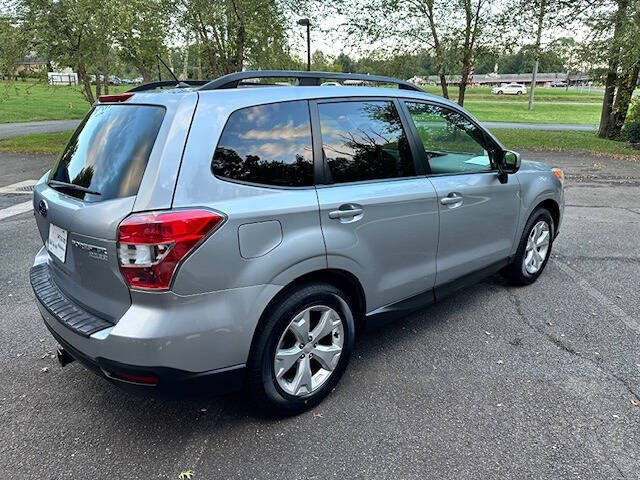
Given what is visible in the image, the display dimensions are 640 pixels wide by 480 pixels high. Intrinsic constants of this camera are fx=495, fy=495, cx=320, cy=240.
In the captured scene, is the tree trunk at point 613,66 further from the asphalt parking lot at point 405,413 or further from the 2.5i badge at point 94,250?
the 2.5i badge at point 94,250

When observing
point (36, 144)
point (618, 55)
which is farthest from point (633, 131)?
point (36, 144)

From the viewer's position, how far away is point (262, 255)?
92.7 inches

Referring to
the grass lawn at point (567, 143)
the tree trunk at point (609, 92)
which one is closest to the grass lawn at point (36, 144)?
the grass lawn at point (567, 143)

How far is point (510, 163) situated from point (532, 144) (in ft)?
43.1

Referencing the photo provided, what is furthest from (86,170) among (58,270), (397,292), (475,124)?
(475,124)

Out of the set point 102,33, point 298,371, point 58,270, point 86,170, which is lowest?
point 298,371

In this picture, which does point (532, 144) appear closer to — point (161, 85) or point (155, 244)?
point (161, 85)

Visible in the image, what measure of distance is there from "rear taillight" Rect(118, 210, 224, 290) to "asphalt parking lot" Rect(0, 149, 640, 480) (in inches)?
37.3

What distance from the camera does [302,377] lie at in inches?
106

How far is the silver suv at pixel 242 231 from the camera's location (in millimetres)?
2170

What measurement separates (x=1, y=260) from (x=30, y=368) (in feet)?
8.53

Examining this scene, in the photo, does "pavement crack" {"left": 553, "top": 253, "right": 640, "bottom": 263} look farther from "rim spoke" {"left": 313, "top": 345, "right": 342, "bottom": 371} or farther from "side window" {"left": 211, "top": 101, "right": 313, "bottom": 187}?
"side window" {"left": 211, "top": 101, "right": 313, "bottom": 187}

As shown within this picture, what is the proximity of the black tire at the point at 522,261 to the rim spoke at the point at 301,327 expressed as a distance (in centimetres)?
244

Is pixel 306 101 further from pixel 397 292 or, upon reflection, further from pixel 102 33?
pixel 102 33
